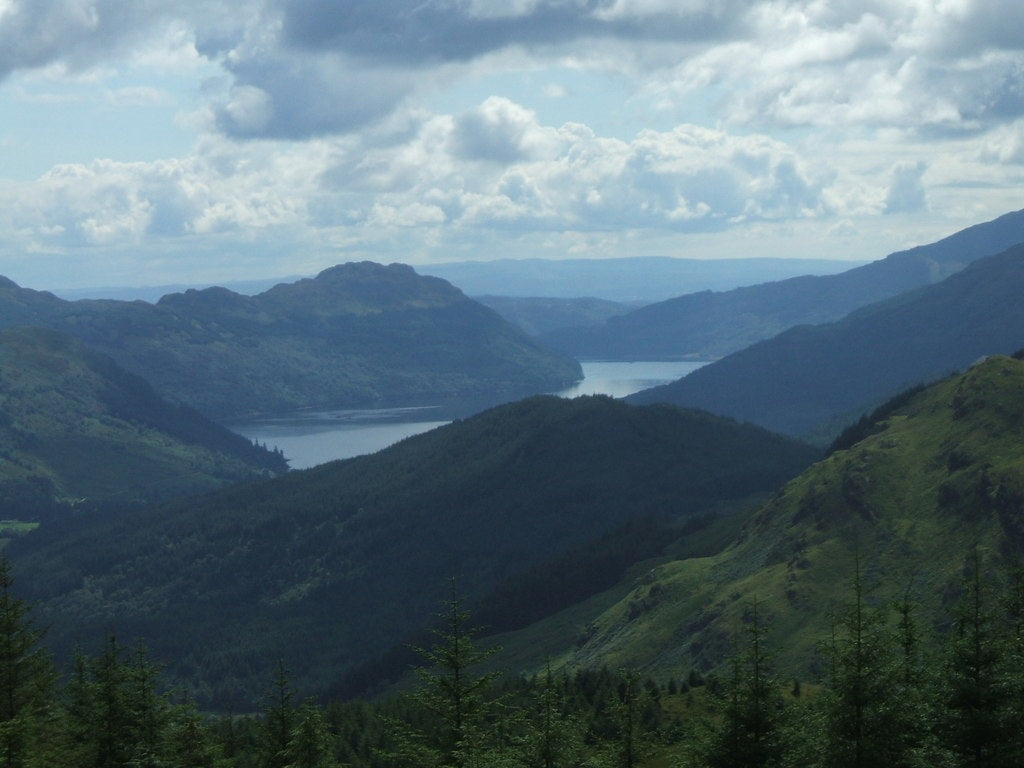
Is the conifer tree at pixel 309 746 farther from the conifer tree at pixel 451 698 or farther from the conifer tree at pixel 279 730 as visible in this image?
the conifer tree at pixel 451 698

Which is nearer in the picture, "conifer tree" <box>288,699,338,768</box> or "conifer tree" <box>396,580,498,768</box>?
"conifer tree" <box>396,580,498,768</box>

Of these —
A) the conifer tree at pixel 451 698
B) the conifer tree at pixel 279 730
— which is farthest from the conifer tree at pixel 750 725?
the conifer tree at pixel 279 730

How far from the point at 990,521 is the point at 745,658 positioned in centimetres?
12349

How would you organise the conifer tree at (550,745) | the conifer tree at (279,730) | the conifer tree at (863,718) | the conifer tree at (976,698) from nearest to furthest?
the conifer tree at (863,718), the conifer tree at (976,698), the conifer tree at (550,745), the conifer tree at (279,730)

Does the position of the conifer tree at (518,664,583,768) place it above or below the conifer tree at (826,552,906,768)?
below

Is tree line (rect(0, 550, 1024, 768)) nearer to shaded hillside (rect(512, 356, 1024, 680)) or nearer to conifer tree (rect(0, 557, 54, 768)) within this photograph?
conifer tree (rect(0, 557, 54, 768))

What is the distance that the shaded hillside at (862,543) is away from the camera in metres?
147

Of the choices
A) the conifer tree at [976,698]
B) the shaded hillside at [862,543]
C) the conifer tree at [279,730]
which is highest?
the conifer tree at [976,698]

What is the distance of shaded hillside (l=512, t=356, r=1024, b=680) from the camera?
5802 inches

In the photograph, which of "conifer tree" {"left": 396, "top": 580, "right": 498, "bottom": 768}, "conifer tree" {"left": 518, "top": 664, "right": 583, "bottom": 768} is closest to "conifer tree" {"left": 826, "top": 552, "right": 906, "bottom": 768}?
"conifer tree" {"left": 518, "top": 664, "right": 583, "bottom": 768}

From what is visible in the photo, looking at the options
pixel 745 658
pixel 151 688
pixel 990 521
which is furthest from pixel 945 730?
pixel 990 521

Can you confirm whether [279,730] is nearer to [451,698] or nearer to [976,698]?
[451,698]

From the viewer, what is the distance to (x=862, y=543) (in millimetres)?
162000

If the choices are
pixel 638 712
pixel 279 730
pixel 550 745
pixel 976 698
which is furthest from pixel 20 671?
pixel 976 698
